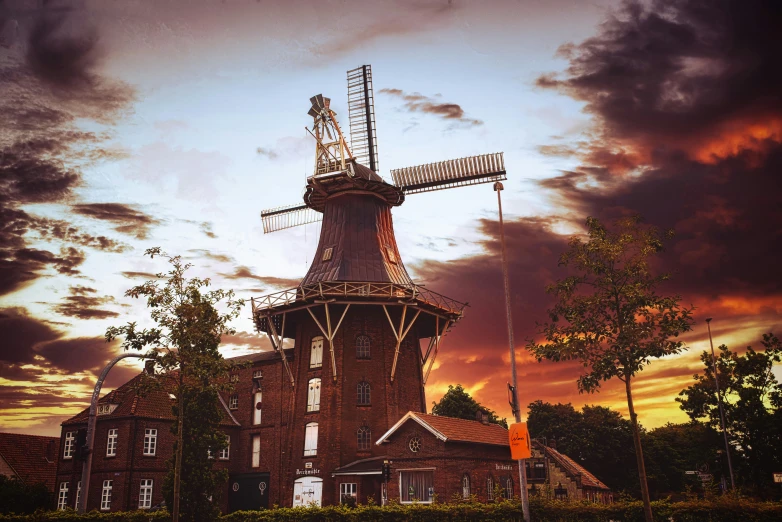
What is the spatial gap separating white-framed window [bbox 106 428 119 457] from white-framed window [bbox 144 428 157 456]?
1.97 meters

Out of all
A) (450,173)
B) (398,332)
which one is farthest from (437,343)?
(450,173)

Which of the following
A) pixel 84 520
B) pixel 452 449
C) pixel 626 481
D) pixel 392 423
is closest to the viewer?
pixel 84 520

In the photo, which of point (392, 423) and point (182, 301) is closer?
point (182, 301)

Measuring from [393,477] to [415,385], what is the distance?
9920 mm

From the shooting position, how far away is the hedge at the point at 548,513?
22.0m

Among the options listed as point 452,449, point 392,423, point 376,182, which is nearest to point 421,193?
point 376,182

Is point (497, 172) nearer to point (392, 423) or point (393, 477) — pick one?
point (392, 423)

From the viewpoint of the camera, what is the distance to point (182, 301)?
94.7ft

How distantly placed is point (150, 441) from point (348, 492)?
48.9 feet

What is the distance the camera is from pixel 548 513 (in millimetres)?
24172

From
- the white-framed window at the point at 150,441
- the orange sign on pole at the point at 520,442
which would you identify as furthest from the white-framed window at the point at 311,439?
the orange sign on pole at the point at 520,442

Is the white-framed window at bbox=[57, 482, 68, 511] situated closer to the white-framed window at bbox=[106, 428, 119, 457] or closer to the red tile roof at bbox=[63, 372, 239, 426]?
the red tile roof at bbox=[63, 372, 239, 426]

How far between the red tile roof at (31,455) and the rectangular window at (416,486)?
1446 inches

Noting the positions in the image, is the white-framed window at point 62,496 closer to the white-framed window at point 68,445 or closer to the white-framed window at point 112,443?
the white-framed window at point 68,445
